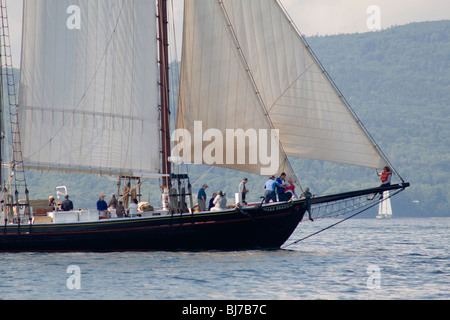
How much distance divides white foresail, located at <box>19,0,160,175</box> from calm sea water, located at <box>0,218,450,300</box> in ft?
14.2

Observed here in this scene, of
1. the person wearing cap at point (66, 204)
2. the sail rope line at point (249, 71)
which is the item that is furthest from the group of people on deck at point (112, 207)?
the sail rope line at point (249, 71)

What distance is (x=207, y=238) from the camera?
3641 centimetres

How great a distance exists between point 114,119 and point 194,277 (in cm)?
1101

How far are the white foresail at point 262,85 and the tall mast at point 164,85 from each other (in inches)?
38.5

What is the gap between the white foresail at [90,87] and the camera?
1496 inches

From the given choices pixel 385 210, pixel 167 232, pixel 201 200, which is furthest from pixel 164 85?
pixel 385 210

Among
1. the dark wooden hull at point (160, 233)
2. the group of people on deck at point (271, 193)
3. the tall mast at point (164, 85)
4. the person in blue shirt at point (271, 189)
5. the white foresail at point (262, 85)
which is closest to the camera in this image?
the white foresail at point (262, 85)

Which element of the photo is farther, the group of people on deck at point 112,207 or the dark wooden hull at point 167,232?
the group of people on deck at point 112,207

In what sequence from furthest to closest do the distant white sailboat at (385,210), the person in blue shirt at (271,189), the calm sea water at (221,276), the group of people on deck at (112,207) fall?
the distant white sailboat at (385,210) → the group of people on deck at (112,207) → the person in blue shirt at (271,189) → the calm sea water at (221,276)

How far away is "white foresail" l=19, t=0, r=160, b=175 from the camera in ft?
125

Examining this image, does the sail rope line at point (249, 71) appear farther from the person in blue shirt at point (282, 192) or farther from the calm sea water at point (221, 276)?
the calm sea water at point (221, 276)

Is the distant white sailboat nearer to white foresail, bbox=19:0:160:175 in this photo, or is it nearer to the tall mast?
the tall mast

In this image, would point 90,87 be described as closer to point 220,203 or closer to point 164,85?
point 164,85
